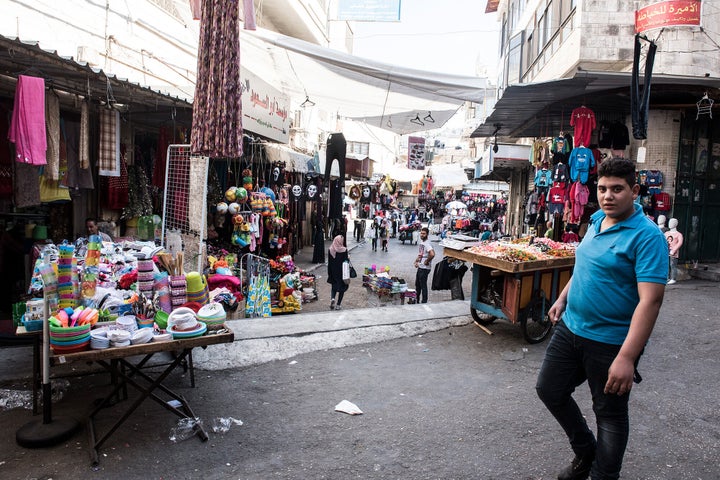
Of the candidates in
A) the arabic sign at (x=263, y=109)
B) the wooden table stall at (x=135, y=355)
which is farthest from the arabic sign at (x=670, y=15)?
the wooden table stall at (x=135, y=355)

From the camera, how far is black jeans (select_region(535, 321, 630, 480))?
249 cm

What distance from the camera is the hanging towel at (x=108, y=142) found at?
684cm

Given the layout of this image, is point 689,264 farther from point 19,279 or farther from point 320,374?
point 19,279

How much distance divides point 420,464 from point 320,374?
1.73 metres

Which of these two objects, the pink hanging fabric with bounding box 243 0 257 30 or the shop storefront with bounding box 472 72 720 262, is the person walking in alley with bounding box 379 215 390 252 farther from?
the pink hanging fabric with bounding box 243 0 257 30

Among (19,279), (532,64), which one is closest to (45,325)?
(19,279)

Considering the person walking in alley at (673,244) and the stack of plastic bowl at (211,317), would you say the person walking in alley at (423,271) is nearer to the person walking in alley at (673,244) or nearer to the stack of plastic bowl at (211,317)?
the person walking in alley at (673,244)

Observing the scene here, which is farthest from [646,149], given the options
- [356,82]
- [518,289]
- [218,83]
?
[218,83]

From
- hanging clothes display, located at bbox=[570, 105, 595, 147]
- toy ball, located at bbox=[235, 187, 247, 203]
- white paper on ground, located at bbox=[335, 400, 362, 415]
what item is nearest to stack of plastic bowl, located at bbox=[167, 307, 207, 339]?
white paper on ground, located at bbox=[335, 400, 362, 415]

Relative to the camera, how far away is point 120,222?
8.64m

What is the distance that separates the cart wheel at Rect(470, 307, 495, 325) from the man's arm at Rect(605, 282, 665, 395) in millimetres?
4282

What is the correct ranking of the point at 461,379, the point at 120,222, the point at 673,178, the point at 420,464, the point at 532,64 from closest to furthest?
the point at 420,464 → the point at 461,379 → the point at 120,222 → the point at 673,178 → the point at 532,64

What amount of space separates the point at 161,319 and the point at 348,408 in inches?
63.9

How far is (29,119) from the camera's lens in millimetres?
5227
